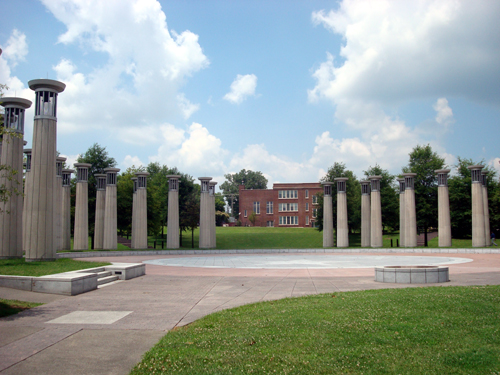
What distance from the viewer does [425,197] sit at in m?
51.2

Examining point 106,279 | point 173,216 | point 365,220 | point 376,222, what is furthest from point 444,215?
point 106,279

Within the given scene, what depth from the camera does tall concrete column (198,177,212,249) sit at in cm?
4353

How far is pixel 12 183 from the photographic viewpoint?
981 inches

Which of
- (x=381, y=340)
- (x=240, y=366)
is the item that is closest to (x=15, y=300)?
(x=240, y=366)

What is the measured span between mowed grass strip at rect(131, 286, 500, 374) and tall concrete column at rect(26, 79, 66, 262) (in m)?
16.4

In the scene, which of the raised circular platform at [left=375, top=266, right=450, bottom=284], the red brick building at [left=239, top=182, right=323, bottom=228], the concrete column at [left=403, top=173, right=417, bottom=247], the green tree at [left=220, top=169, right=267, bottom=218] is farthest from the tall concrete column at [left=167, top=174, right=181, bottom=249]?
the green tree at [left=220, top=169, right=267, bottom=218]

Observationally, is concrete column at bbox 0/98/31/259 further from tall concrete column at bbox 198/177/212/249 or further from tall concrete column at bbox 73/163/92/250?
tall concrete column at bbox 198/177/212/249

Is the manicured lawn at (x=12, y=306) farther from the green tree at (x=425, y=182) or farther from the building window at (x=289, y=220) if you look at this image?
the building window at (x=289, y=220)

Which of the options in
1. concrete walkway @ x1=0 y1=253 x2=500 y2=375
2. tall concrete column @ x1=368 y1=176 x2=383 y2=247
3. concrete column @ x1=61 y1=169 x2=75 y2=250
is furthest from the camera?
tall concrete column @ x1=368 y1=176 x2=383 y2=247

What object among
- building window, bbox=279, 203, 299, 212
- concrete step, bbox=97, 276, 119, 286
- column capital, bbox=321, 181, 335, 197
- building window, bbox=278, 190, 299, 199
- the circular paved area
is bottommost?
the circular paved area

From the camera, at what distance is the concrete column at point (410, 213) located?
4191 cm

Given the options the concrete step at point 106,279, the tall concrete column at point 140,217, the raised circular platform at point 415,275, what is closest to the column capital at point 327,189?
the tall concrete column at point 140,217

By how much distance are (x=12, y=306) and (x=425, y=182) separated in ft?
165

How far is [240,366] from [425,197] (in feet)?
165
